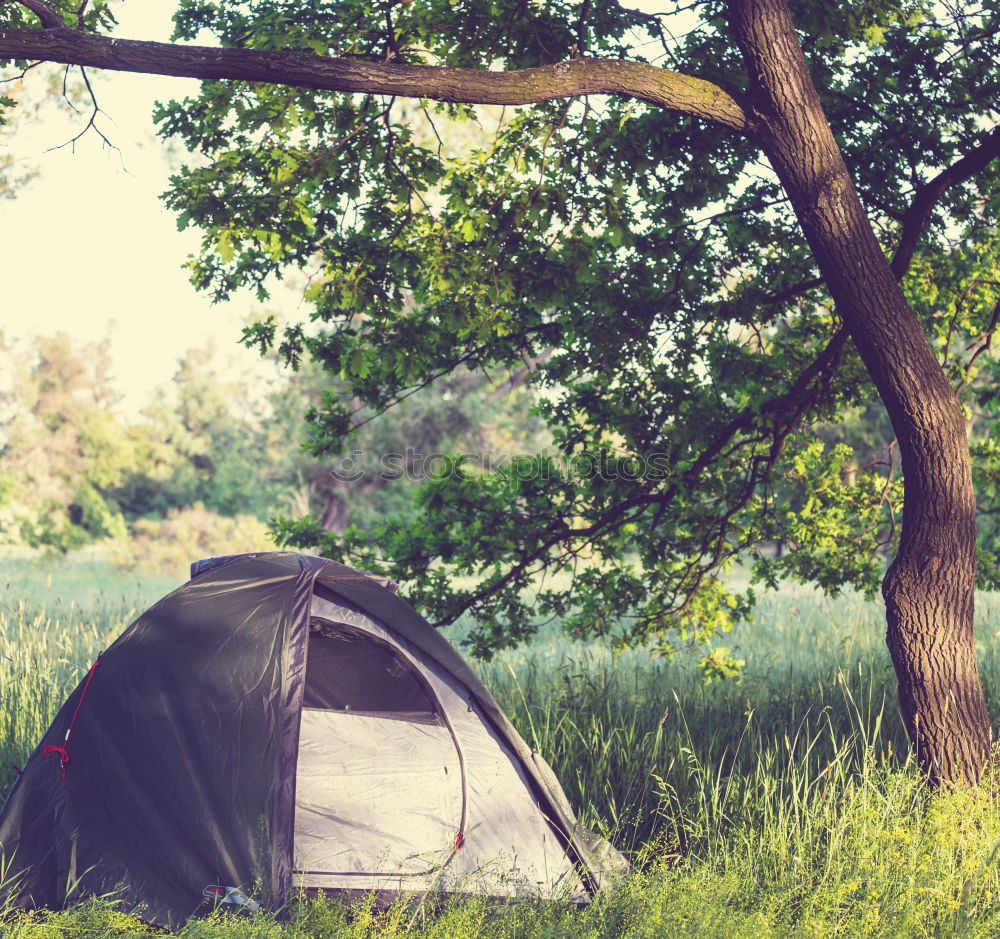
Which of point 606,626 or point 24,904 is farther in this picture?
point 606,626

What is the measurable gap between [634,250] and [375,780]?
3808 mm

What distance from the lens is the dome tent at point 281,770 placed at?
446 centimetres

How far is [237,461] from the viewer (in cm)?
3766

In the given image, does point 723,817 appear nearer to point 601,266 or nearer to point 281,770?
point 281,770

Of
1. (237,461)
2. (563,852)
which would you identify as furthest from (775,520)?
(237,461)

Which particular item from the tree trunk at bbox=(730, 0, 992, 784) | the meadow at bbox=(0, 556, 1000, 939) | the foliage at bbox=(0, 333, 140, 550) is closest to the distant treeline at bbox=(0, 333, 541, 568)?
the foliage at bbox=(0, 333, 140, 550)

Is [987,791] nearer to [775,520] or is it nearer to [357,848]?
[775,520]

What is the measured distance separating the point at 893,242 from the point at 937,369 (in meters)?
2.24

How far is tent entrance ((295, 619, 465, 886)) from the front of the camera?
460 cm

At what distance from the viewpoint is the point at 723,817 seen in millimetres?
5207

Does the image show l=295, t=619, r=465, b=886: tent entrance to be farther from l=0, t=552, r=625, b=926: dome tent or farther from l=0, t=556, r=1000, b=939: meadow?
l=0, t=556, r=1000, b=939: meadow

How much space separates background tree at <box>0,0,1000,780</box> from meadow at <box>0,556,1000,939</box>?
2.36ft

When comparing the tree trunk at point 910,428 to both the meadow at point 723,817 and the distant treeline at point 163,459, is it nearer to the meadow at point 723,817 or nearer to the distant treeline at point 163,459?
the meadow at point 723,817

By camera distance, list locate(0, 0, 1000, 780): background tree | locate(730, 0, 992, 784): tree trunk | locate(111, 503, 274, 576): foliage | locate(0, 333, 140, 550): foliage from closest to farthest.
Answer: locate(730, 0, 992, 784): tree trunk < locate(0, 0, 1000, 780): background tree < locate(111, 503, 274, 576): foliage < locate(0, 333, 140, 550): foliage
